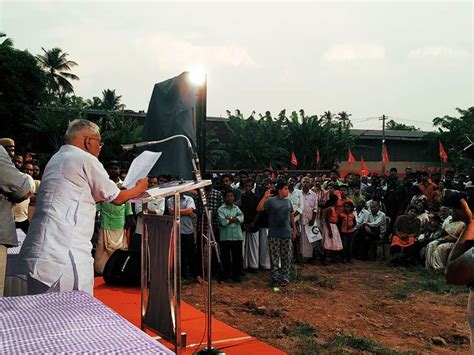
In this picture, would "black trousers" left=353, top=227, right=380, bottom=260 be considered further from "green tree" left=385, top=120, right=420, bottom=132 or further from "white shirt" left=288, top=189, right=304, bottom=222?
"green tree" left=385, top=120, right=420, bottom=132

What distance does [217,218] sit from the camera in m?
7.94

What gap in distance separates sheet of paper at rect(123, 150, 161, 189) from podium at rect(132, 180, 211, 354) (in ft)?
0.37

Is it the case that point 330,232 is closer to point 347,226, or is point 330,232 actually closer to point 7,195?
point 347,226

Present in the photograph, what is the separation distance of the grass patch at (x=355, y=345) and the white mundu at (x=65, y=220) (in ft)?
9.96

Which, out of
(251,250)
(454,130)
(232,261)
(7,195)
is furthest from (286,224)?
(454,130)

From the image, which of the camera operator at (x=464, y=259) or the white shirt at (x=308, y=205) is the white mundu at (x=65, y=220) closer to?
the camera operator at (x=464, y=259)

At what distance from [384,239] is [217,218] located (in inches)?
195

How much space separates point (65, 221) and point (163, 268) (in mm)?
830

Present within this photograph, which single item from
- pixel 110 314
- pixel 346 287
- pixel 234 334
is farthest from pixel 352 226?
pixel 110 314

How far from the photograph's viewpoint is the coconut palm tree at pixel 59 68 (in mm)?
37350

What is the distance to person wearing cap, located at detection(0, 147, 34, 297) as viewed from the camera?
10.6 feet

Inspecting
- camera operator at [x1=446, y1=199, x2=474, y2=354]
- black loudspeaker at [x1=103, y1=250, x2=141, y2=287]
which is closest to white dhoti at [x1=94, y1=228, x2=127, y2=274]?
black loudspeaker at [x1=103, y1=250, x2=141, y2=287]

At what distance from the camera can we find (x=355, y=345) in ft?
16.7

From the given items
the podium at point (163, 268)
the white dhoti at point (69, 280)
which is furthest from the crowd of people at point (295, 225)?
the white dhoti at point (69, 280)
